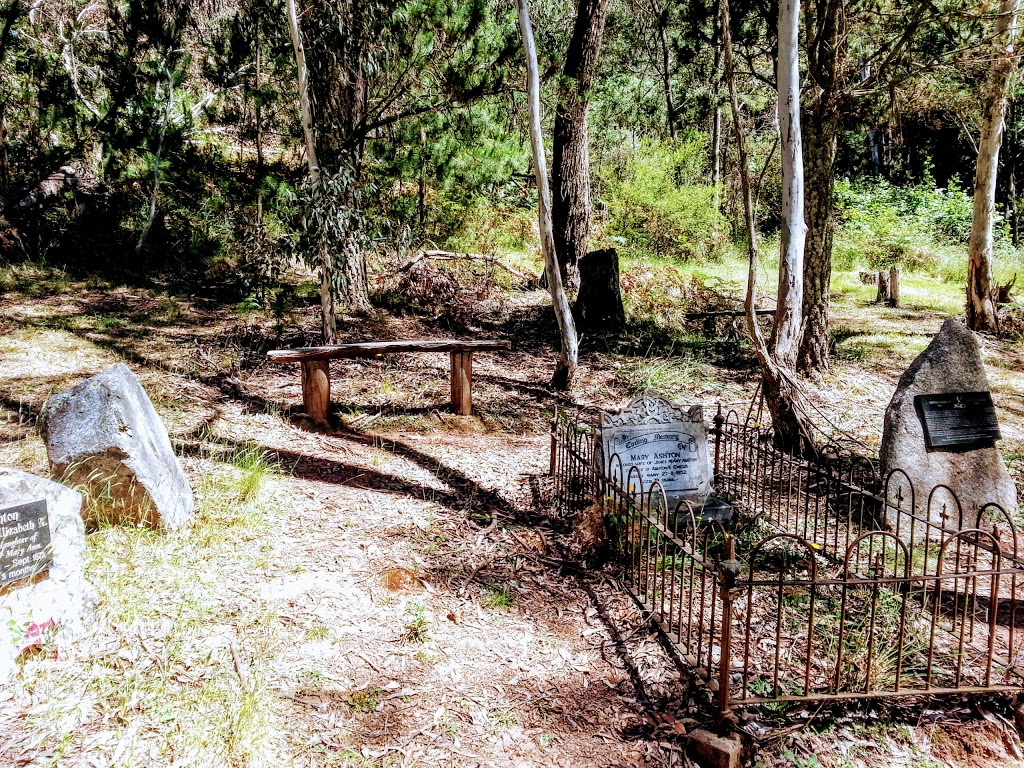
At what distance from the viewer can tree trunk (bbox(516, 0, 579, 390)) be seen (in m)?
7.07

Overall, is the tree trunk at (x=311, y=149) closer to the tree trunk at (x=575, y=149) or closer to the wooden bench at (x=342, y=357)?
the wooden bench at (x=342, y=357)

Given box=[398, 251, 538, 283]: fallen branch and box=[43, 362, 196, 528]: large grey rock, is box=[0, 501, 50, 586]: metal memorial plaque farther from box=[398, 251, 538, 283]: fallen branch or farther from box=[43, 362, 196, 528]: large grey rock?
box=[398, 251, 538, 283]: fallen branch

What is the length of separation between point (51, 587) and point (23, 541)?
26 centimetres

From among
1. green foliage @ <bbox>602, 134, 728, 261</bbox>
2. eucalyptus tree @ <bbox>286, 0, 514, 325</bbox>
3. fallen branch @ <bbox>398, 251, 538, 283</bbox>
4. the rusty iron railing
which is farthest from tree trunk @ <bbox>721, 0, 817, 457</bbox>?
green foliage @ <bbox>602, 134, 728, 261</bbox>

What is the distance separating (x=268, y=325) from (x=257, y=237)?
141 centimetres

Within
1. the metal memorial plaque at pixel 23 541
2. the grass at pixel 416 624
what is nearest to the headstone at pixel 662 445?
the grass at pixel 416 624

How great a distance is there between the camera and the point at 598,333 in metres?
9.95

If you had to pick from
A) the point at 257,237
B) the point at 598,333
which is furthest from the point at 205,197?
the point at 598,333

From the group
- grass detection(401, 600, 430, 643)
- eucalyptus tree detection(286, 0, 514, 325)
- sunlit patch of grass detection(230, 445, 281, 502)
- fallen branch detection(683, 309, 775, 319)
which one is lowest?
grass detection(401, 600, 430, 643)

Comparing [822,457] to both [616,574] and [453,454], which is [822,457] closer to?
[616,574]

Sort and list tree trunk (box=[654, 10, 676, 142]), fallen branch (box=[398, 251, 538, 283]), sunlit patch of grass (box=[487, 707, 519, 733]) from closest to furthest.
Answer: sunlit patch of grass (box=[487, 707, 519, 733]) < fallen branch (box=[398, 251, 538, 283]) < tree trunk (box=[654, 10, 676, 142])

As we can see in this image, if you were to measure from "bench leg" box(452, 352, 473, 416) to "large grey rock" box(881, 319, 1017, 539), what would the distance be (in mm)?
3713

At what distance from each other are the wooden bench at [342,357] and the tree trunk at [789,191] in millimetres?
2604

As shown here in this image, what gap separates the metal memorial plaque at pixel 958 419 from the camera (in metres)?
5.12
